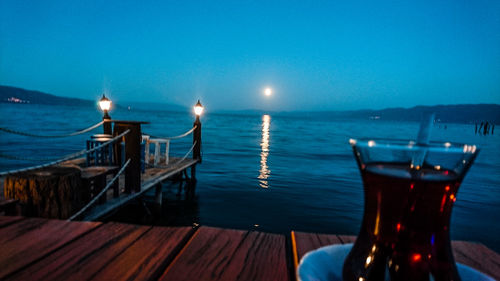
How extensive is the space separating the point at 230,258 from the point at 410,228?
0.69 m

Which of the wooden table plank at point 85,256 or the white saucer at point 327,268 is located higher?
the white saucer at point 327,268

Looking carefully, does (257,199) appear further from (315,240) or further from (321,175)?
(315,240)

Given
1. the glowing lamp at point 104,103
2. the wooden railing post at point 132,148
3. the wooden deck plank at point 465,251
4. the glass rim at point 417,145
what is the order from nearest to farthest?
the glass rim at point 417,145
the wooden deck plank at point 465,251
the wooden railing post at point 132,148
the glowing lamp at point 104,103

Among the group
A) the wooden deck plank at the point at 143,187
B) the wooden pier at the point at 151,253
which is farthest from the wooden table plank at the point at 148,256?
the wooden deck plank at the point at 143,187

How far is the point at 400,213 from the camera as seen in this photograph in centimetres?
62

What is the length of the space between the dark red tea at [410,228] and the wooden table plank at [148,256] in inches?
27.1

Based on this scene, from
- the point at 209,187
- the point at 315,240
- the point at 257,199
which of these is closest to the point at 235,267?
the point at 315,240

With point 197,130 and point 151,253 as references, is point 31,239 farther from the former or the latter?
point 197,130

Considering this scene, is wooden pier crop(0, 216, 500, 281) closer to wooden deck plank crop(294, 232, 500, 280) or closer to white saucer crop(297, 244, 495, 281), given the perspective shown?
wooden deck plank crop(294, 232, 500, 280)

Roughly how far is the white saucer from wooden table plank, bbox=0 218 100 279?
100 cm

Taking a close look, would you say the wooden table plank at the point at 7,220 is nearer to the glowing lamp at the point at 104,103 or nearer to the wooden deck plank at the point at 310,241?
the wooden deck plank at the point at 310,241

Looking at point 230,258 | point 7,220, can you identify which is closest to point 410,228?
point 230,258

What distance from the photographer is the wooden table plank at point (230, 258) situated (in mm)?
984

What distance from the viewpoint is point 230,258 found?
1.10m
